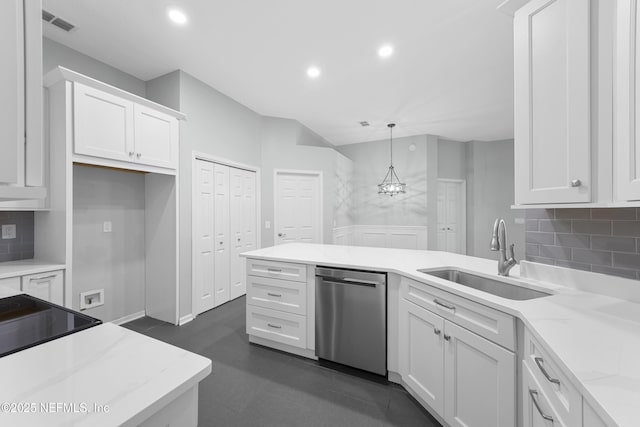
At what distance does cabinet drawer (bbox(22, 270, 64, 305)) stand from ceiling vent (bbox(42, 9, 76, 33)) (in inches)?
82.4

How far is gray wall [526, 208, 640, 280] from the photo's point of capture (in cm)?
126

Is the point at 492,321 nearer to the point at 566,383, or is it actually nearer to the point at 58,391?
the point at 566,383

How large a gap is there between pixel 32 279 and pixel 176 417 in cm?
228

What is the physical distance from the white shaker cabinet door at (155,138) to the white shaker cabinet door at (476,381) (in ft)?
9.71

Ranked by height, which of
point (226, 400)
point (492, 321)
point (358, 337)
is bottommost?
point (226, 400)

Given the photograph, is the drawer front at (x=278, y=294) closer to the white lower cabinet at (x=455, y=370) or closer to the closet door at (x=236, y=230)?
the white lower cabinet at (x=455, y=370)

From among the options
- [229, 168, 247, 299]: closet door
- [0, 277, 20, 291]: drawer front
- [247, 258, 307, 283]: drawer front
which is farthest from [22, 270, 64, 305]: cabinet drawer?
[229, 168, 247, 299]: closet door

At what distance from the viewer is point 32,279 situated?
1.98m

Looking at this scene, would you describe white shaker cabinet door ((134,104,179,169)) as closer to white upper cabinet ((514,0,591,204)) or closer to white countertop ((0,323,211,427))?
white countertop ((0,323,211,427))

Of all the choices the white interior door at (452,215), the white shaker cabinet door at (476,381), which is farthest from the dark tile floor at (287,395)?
the white interior door at (452,215)

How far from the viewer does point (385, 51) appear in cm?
273

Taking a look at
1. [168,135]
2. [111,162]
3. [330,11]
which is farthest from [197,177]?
[330,11]

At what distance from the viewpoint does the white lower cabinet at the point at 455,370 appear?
1182 mm

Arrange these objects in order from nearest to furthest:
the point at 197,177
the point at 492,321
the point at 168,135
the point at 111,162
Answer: the point at 492,321 < the point at 111,162 < the point at 168,135 < the point at 197,177
